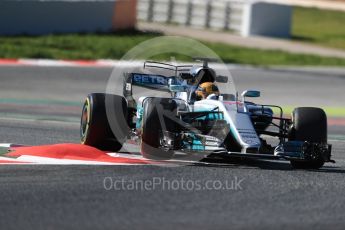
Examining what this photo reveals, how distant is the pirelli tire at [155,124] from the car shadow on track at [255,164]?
522mm

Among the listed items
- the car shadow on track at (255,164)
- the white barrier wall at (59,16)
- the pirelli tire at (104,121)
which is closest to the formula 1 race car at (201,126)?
the pirelli tire at (104,121)

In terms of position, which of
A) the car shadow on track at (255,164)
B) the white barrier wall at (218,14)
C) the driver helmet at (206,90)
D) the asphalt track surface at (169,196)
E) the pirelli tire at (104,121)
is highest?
the white barrier wall at (218,14)

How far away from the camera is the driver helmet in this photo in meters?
11.5

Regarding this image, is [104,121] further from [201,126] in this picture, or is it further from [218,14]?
[218,14]

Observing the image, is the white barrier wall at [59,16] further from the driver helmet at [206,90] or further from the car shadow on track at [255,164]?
the car shadow on track at [255,164]

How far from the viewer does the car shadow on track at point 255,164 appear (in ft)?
35.6

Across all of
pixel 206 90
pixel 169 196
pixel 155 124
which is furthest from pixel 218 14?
pixel 169 196

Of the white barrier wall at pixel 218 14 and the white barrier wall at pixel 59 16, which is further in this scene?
the white barrier wall at pixel 218 14

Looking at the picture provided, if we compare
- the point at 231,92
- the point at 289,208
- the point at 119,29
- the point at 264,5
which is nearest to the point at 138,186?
the point at 289,208

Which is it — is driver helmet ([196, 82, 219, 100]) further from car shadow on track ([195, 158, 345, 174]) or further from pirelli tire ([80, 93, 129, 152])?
pirelli tire ([80, 93, 129, 152])

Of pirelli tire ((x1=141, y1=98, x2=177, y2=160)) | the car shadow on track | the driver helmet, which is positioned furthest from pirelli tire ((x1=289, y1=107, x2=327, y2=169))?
pirelli tire ((x1=141, y1=98, x2=177, y2=160))

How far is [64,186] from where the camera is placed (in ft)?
29.9

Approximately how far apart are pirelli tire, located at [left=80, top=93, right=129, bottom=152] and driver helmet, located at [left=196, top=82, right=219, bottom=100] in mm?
883

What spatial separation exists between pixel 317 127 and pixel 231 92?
136 centimetres
